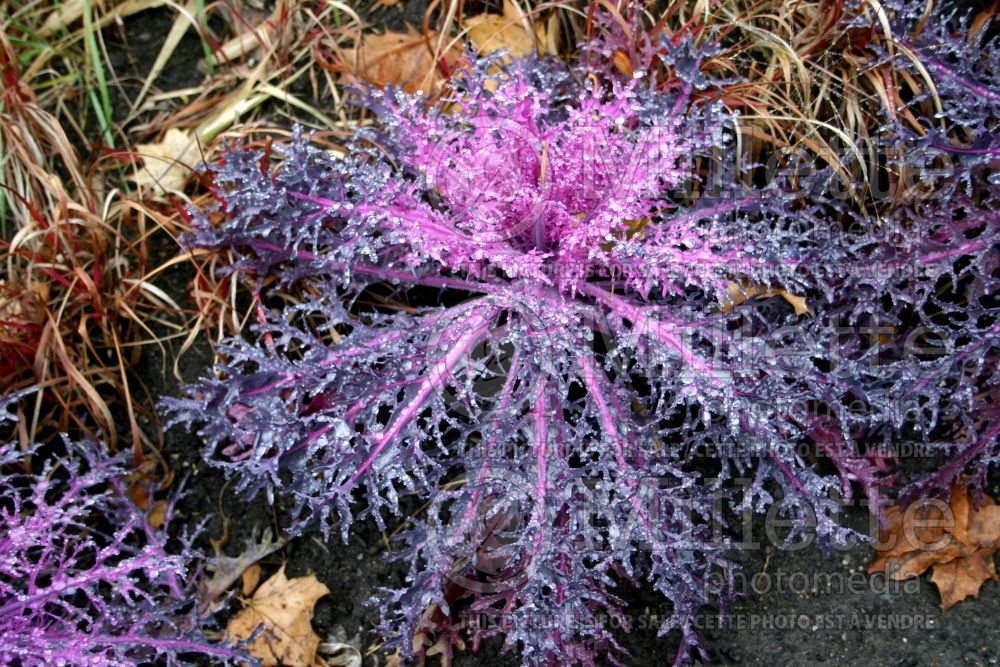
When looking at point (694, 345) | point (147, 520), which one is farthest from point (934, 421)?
point (147, 520)

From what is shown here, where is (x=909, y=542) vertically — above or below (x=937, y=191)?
below

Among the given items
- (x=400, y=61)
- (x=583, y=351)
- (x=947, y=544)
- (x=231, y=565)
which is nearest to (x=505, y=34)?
(x=400, y=61)

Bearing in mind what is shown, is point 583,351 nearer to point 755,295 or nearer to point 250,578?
point 755,295

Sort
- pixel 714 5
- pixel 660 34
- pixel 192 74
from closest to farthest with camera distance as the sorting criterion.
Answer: pixel 660 34 → pixel 714 5 → pixel 192 74

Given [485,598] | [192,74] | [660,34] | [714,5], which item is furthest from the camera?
[192,74]

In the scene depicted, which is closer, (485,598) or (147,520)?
(485,598)

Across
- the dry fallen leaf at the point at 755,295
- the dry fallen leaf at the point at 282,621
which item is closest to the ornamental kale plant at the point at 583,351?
the dry fallen leaf at the point at 755,295

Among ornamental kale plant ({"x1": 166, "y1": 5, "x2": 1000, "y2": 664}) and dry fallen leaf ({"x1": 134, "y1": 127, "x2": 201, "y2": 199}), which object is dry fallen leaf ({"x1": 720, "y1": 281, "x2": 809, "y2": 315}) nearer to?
ornamental kale plant ({"x1": 166, "y1": 5, "x2": 1000, "y2": 664})

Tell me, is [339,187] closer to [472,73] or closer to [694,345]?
[472,73]
